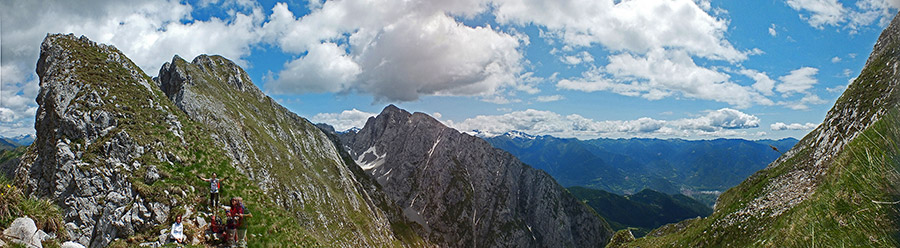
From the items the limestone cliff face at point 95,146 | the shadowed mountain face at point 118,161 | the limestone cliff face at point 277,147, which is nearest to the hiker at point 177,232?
the shadowed mountain face at point 118,161

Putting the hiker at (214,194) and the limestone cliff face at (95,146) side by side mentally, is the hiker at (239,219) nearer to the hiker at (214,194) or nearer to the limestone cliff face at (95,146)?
the hiker at (214,194)

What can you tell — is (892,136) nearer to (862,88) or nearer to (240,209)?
(240,209)

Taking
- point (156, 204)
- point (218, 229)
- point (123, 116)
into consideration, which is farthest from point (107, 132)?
point (218, 229)

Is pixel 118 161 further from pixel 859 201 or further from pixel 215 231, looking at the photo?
pixel 859 201

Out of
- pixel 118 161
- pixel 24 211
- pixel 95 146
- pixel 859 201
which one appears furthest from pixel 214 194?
pixel 859 201

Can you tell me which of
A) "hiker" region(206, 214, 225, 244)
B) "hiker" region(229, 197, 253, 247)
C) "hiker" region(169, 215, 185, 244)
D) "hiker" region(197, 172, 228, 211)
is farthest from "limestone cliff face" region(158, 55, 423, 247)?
"hiker" region(169, 215, 185, 244)

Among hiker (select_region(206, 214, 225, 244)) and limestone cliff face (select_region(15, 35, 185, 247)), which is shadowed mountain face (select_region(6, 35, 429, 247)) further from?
hiker (select_region(206, 214, 225, 244))
